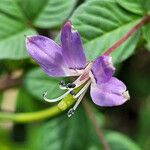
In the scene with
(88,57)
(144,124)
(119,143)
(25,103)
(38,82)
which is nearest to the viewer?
(88,57)

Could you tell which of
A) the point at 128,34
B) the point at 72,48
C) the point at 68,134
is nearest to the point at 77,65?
the point at 72,48

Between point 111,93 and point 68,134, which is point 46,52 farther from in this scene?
point 68,134

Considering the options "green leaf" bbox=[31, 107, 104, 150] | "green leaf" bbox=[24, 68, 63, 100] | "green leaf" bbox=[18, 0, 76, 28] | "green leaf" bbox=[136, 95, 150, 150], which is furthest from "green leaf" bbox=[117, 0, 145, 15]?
"green leaf" bbox=[136, 95, 150, 150]

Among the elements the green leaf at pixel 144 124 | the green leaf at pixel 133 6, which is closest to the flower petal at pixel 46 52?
the green leaf at pixel 133 6

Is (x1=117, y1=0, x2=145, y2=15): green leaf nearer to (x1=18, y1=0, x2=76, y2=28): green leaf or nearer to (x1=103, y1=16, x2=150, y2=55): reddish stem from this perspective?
(x1=103, y1=16, x2=150, y2=55): reddish stem

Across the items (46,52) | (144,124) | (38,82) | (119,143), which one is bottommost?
(144,124)

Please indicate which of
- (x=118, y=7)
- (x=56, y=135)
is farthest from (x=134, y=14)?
(x=56, y=135)

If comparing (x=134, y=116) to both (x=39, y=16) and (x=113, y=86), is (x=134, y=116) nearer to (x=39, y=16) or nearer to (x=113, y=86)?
(x=39, y=16)
